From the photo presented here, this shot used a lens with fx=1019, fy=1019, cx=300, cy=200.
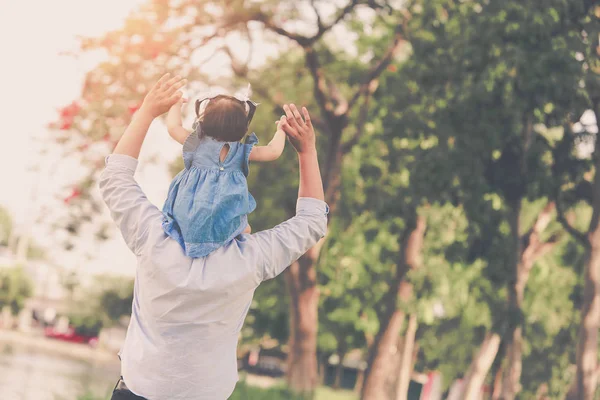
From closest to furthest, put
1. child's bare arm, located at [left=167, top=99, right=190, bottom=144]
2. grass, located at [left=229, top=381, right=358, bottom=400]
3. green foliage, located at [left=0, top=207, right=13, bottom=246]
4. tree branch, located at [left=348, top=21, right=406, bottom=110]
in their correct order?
child's bare arm, located at [left=167, top=99, right=190, bottom=144] → grass, located at [left=229, top=381, right=358, bottom=400] → tree branch, located at [left=348, top=21, right=406, bottom=110] → green foliage, located at [left=0, top=207, right=13, bottom=246]

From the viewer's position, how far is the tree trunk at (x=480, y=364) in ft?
67.4

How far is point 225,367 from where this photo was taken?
8.91ft

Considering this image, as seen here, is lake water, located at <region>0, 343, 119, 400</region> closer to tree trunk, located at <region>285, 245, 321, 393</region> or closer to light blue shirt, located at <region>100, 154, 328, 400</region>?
tree trunk, located at <region>285, 245, 321, 393</region>

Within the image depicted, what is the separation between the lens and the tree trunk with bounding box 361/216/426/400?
1989cm

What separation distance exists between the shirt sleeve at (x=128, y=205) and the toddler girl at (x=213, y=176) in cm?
5

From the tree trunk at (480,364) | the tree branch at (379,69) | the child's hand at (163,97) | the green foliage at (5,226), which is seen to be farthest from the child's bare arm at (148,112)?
the green foliage at (5,226)

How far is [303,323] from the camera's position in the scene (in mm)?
18234

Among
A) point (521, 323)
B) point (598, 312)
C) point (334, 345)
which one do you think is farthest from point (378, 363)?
point (334, 345)

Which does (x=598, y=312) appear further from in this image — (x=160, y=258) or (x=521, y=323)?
(x=160, y=258)

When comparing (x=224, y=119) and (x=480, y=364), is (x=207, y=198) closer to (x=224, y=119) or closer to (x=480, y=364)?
(x=224, y=119)

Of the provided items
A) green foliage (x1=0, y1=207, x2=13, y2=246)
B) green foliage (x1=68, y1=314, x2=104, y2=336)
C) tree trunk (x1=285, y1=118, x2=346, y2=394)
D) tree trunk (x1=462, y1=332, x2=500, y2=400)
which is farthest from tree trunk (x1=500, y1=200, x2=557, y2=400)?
green foliage (x1=0, y1=207, x2=13, y2=246)

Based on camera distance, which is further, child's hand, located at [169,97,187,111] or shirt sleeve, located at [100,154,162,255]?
child's hand, located at [169,97,187,111]

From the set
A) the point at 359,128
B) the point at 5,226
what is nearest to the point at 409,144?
the point at 359,128

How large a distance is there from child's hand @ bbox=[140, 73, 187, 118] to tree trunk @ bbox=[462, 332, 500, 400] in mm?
18204
